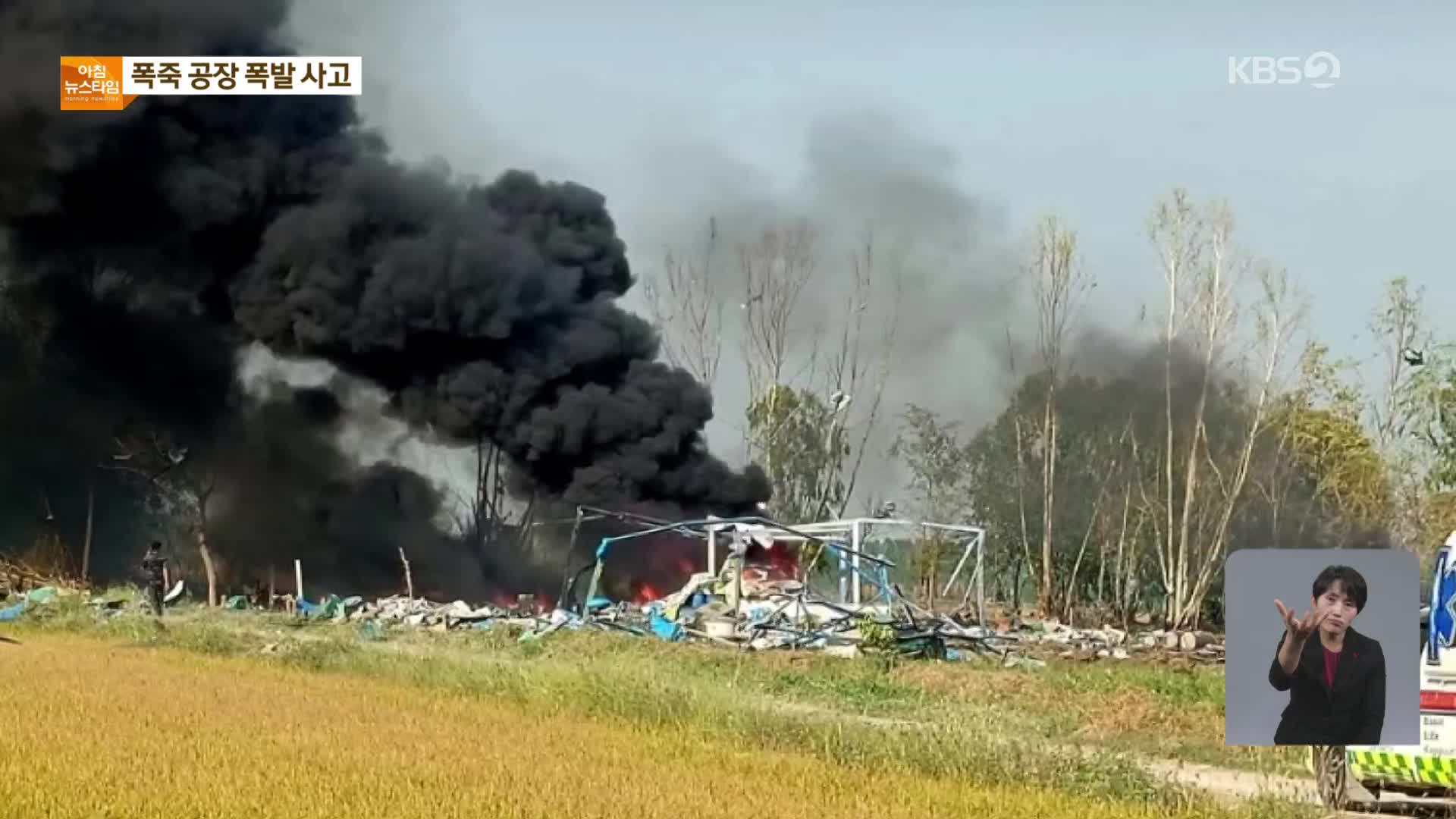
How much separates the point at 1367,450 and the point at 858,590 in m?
12.6

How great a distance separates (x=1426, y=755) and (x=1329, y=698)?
5.28 m

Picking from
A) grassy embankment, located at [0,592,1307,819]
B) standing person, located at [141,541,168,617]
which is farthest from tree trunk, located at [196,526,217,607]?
grassy embankment, located at [0,592,1307,819]

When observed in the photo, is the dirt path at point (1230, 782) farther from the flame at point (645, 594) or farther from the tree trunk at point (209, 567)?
the tree trunk at point (209, 567)

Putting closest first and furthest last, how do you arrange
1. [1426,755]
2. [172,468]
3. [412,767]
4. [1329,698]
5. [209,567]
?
[1329,698]
[1426,755]
[412,767]
[209,567]
[172,468]

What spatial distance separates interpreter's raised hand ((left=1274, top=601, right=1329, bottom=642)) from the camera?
21.0 ft

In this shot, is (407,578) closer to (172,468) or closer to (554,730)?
(172,468)

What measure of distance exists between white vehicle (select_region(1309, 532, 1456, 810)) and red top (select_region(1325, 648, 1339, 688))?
174 inches

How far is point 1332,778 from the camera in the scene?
453 inches

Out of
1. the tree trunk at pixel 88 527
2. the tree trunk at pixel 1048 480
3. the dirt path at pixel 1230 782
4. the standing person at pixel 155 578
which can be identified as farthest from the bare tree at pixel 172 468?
the dirt path at pixel 1230 782

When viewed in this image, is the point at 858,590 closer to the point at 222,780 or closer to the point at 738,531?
the point at 738,531

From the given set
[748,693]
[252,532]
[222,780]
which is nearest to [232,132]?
[252,532]

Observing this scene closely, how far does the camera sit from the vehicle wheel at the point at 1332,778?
11.4m

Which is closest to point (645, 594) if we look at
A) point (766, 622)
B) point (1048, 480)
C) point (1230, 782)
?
point (766, 622)

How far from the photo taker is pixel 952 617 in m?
33.1
